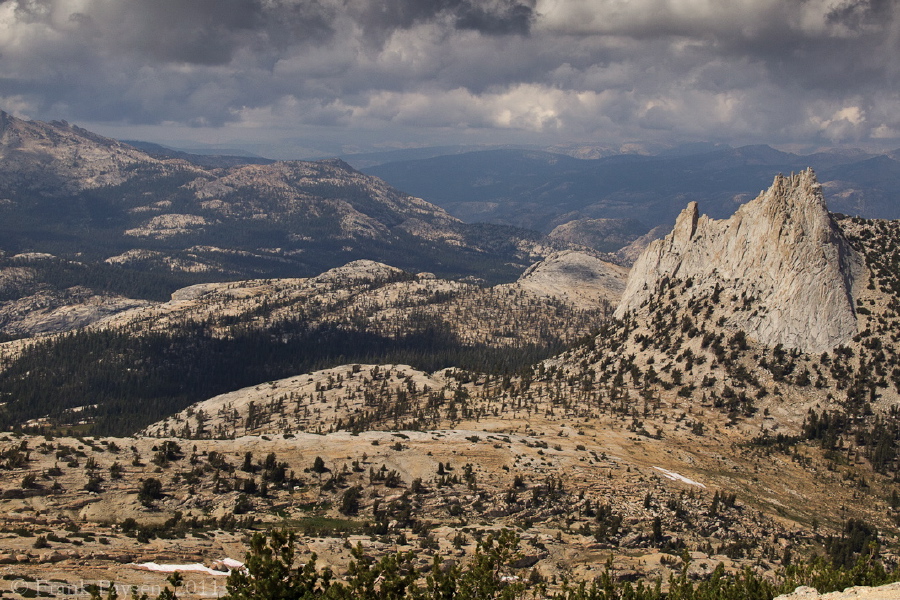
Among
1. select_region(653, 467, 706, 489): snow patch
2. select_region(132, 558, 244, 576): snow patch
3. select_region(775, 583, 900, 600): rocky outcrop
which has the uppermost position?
select_region(775, 583, 900, 600): rocky outcrop

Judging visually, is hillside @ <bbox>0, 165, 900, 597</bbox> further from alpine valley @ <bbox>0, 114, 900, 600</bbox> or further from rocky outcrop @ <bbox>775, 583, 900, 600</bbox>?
rocky outcrop @ <bbox>775, 583, 900, 600</bbox>

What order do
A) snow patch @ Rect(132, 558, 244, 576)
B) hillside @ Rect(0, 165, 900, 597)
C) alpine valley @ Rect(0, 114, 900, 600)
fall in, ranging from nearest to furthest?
snow patch @ Rect(132, 558, 244, 576), alpine valley @ Rect(0, 114, 900, 600), hillside @ Rect(0, 165, 900, 597)

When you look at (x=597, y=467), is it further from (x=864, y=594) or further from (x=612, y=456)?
(x=864, y=594)

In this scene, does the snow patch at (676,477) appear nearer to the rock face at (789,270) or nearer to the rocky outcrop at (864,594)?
the rock face at (789,270)

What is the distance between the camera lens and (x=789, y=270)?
473 ft

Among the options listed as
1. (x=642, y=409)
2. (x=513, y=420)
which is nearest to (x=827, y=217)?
(x=642, y=409)

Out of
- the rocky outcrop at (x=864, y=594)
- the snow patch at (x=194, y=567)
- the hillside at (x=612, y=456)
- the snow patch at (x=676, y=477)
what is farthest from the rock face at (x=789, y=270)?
the snow patch at (x=194, y=567)

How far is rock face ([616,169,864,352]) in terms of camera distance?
5404 inches

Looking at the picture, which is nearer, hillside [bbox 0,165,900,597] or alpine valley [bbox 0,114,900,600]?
alpine valley [bbox 0,114,900,600]

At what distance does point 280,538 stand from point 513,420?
9513 cm

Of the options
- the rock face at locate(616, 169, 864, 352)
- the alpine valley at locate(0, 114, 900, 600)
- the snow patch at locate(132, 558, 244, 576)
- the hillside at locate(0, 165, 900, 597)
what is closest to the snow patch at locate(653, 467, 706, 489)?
the alpine valley at locate(0, 114, 900, 600)

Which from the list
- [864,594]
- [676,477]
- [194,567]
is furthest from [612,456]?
[194,567]

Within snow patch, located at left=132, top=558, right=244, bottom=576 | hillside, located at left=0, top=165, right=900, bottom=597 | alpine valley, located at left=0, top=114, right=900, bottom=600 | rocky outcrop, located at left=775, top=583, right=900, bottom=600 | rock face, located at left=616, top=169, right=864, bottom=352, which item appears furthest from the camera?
rock face, located at left=616, top=169, right=864, bottom=352

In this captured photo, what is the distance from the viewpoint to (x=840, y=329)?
135500mm
